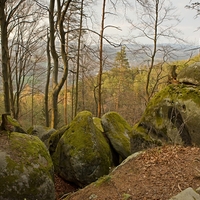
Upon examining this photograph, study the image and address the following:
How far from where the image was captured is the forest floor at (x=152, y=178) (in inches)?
134

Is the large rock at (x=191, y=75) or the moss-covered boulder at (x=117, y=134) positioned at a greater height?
the large rock at (x=191, y=75)

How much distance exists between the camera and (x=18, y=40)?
16609 mm

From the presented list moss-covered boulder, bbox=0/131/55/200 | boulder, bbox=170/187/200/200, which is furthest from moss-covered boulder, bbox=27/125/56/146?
boulder, bbox=170/187/200/200

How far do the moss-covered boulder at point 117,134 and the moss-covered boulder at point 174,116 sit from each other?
1636 mm

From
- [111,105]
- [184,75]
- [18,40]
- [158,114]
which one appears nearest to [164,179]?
[158,114]

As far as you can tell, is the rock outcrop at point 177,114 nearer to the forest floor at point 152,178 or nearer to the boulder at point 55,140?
the forest floor at point 152,178

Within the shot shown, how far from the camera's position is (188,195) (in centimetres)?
295

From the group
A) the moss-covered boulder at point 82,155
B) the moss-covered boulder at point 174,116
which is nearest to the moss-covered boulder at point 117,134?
the moss-covered boulder at point 82,155

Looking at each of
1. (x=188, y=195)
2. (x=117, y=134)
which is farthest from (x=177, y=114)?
(x=117, y=134)

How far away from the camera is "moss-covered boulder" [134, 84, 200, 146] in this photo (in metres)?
5.43

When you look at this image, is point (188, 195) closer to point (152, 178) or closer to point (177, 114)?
point (152, 178)

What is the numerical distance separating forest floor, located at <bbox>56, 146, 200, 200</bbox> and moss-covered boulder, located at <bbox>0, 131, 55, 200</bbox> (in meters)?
0.86

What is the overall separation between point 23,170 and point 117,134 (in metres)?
4.43

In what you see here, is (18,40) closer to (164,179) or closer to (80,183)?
(80,183)
